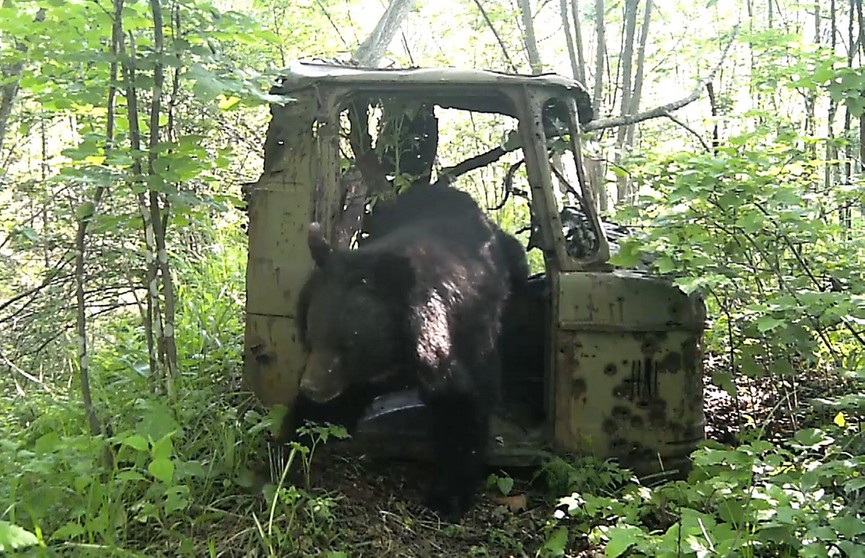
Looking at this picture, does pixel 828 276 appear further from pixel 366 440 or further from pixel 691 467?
pixel 366 440

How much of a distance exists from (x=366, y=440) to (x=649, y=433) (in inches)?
51.9

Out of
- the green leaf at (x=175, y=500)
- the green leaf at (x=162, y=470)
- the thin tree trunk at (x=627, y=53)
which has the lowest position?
the green leaf at (x=175, y=500)

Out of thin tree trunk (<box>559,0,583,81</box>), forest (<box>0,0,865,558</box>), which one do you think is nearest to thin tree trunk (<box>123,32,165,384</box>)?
forest (<box>0,0,865,558</box>)

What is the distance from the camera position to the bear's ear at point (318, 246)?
3383 mm

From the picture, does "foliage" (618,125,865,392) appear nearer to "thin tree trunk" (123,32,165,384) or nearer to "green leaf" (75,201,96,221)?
"thin tree trunk" (123,32,165,384)

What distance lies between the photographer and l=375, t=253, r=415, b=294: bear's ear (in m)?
3.36

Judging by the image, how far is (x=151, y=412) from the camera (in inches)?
128

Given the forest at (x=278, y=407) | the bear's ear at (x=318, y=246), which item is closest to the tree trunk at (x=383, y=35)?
the forest at (x=278, y=407)

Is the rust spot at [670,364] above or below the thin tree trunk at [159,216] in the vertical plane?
below

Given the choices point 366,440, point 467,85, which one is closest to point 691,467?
point 366,440

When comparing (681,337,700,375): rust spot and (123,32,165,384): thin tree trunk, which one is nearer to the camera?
(123,32,165,384): thin tree trunk

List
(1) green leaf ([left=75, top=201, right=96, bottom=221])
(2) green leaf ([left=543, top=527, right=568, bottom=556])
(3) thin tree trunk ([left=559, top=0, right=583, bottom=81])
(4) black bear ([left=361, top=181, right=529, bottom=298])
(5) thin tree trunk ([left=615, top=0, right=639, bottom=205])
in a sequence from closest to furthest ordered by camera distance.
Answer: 1. (2) green leaf ([left=543, top=527, right=568, bottom=556])
2. (1) green leaf ([left=75, top=201, right=96, bottom=221])
3. (4) black bear ([left=361, top=181, right=529, bottom=298])
4. (5) thin tree trunk ([left=615, top=0, right=639, bottom=205])
5. (3) thin tree trunk ([left=559, top=0, right=583, bottom=81])

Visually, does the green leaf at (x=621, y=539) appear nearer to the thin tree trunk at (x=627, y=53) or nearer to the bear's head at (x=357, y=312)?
the bear's head at (x=357, y=312)

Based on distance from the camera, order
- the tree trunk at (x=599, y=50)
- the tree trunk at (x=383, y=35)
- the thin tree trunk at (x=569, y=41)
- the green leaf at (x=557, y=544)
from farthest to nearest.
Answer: the thin tree trunk at (x=569, y=41) → the tree trunk at (x=599, y=50) → the tree trunk at (x=383, y=35) → the green leaf at (x=557, y=544)
